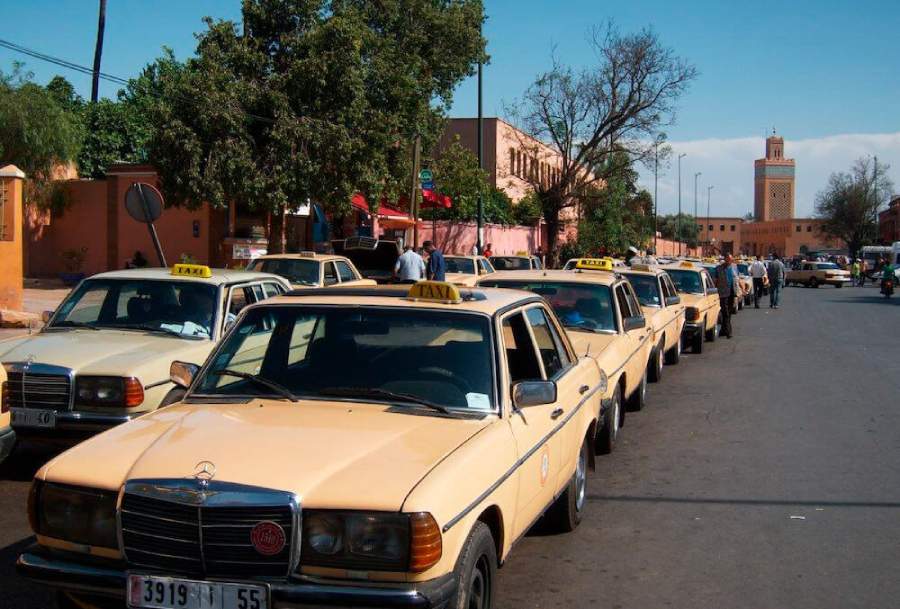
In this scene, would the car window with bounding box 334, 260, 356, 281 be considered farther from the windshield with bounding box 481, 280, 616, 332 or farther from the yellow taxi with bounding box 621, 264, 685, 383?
the windshield with bounding box 481, 280, 616, 332

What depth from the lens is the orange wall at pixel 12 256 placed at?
17.9 m

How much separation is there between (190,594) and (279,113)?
72.8ft

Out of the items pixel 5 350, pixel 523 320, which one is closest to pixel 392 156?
pixel 5 350

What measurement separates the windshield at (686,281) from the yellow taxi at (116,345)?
1063 cm

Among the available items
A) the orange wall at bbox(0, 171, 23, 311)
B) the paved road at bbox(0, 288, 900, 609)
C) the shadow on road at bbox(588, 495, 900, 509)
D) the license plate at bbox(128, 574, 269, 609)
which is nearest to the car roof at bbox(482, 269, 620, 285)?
the paved road at bbox(0, 288, 900, 609)

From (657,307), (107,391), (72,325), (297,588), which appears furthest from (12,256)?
(297,588)

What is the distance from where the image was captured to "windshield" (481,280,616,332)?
385 inches

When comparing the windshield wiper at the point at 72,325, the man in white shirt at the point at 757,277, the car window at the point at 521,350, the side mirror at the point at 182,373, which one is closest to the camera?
the side mirror at the point at 182,373

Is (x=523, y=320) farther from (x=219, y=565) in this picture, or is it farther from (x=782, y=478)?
(x=782, y=478)

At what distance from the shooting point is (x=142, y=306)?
8688 mm

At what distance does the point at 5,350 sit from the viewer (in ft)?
25.3

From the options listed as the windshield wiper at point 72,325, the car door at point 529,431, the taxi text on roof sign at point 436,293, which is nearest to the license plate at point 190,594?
the car door at point 529,431

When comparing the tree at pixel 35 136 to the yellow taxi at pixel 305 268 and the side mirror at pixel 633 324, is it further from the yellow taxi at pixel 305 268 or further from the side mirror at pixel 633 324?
the side mirror at pixel 633 324

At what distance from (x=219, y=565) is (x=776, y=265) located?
1223 inches
